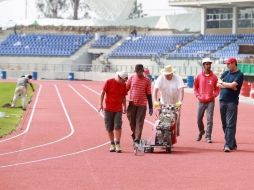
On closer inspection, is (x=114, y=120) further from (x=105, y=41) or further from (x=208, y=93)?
(x=105, y=41)

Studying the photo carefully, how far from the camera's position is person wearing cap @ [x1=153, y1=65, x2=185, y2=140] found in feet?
61.3

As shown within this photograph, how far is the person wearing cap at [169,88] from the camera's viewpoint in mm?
18672

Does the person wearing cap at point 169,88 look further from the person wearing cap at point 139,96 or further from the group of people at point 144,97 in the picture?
the person wearing cap at point 139,96

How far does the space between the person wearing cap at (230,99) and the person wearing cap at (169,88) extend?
0.96m

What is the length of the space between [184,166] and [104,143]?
16.5ft

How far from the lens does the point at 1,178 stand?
44.3 feet

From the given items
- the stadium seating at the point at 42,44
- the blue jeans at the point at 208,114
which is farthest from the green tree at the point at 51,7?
the blue jeans at the point at 208,114

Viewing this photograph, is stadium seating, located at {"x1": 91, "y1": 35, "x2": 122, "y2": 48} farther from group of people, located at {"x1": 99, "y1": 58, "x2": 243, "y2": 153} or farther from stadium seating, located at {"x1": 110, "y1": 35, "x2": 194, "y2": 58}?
group of people, located at {"x1": 99, "y1": 58, "x2": 243, "y2": 153}

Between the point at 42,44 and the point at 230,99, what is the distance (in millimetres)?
71512

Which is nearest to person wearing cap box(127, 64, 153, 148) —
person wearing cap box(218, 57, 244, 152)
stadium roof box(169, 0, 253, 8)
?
person wearing cap box(218, 57, 244, 152)

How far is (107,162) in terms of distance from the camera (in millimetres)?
15938

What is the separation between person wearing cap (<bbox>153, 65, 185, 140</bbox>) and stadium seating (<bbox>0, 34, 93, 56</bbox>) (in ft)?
213

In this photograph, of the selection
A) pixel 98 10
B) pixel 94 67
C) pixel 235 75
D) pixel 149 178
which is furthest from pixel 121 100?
pixel 98 10

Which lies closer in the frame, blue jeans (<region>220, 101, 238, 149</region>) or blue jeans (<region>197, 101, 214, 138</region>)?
blue jeans (<region>220, 101, 238, 149</region>)
